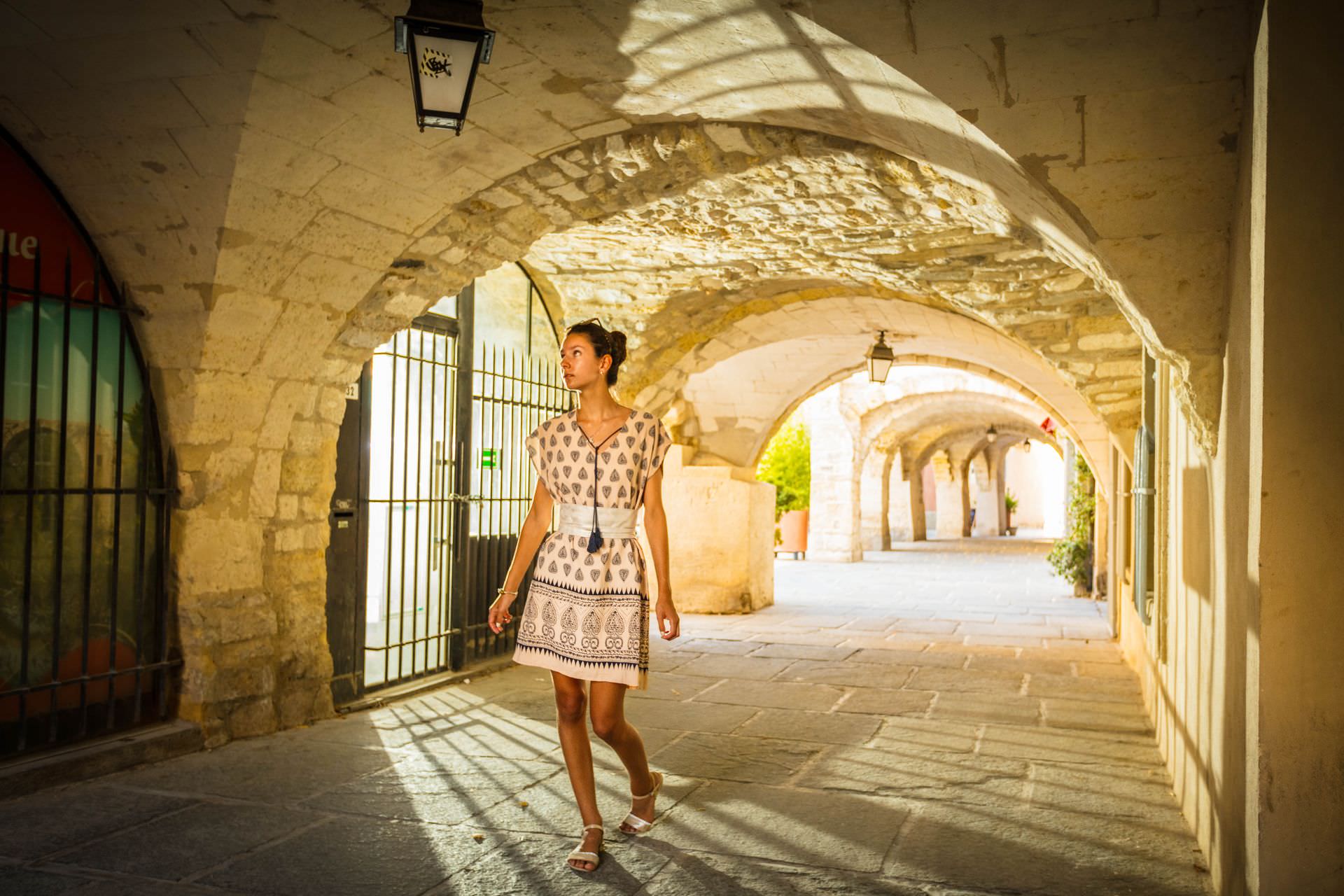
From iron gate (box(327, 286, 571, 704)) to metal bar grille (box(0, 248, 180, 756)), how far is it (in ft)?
3.63

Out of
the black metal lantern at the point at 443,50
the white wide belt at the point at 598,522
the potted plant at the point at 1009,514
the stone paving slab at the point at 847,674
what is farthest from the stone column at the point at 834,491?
the potted plant at the point at 1009,514

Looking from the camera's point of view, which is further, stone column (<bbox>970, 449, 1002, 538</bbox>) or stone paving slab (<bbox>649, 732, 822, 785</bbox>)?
stone column (<bbox>970, 449, 1002, 538</bbox>)

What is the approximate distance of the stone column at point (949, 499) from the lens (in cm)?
2902

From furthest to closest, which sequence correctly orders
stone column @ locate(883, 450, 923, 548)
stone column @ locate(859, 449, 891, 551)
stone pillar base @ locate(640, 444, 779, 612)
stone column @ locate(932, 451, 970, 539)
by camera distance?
stone column @ locate(932, 451, 970, 539) < stone column @ locate(883, 450, 923, 548) < stone column @ locate(859, 449, 891, 551) < stone pillar base @ locate(640, 444, 779, 612)

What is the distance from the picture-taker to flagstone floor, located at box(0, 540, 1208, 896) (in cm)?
298

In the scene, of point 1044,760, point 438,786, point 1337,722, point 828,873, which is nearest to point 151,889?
point 438,786

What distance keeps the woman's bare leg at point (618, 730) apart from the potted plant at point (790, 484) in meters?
13.5

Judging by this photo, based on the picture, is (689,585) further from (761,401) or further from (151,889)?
(151,889)

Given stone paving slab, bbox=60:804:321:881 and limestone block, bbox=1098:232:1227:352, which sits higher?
limestone block, bbox=1098:232:1227:352

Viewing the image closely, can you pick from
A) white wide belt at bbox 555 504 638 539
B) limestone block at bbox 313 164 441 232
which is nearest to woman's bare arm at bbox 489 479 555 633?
white wide belt at bbox 555 504 638 539

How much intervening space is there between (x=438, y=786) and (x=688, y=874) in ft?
4.24

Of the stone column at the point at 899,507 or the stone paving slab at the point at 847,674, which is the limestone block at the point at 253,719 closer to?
the stone paving slab at the point at 847,674

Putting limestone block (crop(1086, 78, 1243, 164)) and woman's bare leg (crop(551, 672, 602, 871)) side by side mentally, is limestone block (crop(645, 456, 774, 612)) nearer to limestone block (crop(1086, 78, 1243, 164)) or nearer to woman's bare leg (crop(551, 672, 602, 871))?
woman's bare leg (crop(551, 672, 602, 871))

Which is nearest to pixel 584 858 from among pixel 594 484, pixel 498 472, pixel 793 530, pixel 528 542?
pixel 528 542
